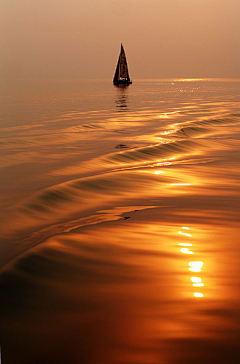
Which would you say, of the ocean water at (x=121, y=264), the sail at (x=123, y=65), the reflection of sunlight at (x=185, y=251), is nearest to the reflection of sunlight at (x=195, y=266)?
the ocean water at (x=121, y=264)

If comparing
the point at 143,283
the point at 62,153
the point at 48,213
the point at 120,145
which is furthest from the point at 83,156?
the point at 143,283

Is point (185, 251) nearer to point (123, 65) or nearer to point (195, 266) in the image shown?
point (195, 266)

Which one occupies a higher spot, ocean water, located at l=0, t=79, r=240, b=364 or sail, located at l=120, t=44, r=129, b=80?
sail, located at l=120, t=44, r=129, b=80

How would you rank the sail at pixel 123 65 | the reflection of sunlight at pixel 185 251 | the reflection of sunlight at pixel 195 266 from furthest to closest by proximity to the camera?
the sail at pixel 123 65, the reflection of sunlight at pixel 185 251, the reflection of sunlight at pixel 195 266

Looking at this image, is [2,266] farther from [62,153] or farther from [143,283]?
[62,153]

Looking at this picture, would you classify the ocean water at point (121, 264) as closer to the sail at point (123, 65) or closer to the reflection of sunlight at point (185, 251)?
the reflection of sunlight at point (185, 251)

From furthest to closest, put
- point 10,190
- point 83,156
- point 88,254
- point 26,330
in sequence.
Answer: point 83,156 → point 10,190 → point 88,254 → point 26,330

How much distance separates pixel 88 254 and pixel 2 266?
1.34 metres

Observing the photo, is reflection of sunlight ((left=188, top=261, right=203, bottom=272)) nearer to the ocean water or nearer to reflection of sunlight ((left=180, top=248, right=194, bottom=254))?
the ocean water

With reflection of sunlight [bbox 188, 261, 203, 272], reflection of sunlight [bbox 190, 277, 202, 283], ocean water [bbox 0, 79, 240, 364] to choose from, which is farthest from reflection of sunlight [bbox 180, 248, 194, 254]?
reflection of sunlight [bbox 190, 277, 202, 283]

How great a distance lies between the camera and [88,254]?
6.81 m

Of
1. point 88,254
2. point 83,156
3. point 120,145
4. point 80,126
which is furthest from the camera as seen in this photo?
point 80,126

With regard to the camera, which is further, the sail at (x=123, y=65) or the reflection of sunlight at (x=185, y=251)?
the sail at (x=123, y=65)

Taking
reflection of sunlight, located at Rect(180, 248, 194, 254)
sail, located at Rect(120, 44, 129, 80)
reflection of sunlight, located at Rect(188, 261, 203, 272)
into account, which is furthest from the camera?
sail, located at Rect(120, 44, 129, 80)
